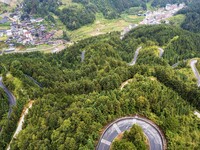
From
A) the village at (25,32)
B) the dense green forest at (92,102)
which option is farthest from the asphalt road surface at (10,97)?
the village at (25,32)

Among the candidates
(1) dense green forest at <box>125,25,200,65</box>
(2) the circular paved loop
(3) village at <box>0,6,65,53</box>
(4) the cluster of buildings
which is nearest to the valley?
(2) the circular paved loop

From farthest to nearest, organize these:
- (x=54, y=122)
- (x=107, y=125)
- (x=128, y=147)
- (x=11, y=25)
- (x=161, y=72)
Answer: (x=11, y=25), (x=161, y=72), (x=54, y=122), (x=107, y=125), (x=128, y=147)

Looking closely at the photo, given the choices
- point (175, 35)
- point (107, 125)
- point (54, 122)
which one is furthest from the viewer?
point (175, 35)

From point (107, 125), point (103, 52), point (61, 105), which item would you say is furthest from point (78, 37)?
point (107, 125)

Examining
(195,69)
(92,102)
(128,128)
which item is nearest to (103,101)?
(92,102)

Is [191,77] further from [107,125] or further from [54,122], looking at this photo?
[54,122]

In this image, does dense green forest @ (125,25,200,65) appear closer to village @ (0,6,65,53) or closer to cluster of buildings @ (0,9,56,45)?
village @ (0,6,65,53)

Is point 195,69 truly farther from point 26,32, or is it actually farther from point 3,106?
point 26,32
